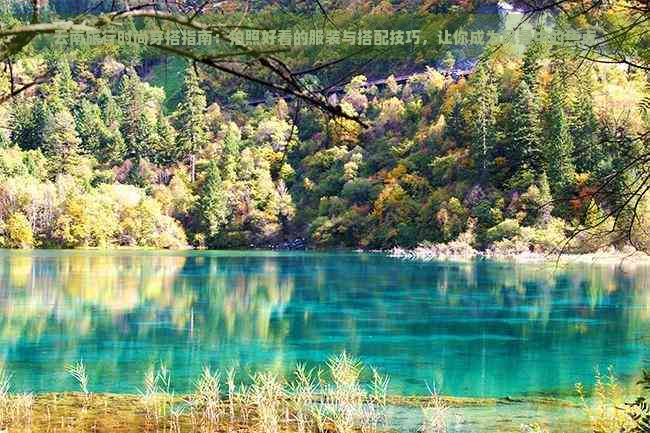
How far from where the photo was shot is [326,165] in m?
55.6

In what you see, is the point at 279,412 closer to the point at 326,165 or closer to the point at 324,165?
the point at 326,165

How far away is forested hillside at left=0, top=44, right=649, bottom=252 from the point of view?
135 feet

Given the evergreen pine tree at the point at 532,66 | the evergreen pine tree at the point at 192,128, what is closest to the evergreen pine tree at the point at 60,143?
the evergreen pine tree at the point at 192,128

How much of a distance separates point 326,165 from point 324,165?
22 cm

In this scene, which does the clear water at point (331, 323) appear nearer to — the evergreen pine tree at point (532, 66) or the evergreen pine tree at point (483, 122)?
the evergreen pine tree at point (483, 122)

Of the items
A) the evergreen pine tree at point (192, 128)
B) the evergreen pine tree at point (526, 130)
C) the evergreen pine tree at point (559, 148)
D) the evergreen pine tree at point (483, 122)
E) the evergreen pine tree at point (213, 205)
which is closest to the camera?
the evergreen pine tree at point (559, 148)

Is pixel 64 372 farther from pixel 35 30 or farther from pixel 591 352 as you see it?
pixel 35 30

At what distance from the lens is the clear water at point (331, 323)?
13.1m

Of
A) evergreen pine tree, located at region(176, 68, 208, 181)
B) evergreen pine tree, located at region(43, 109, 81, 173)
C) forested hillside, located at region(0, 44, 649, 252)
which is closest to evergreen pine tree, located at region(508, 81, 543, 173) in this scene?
forested hillside, located at region(0, 44, 649, 252)

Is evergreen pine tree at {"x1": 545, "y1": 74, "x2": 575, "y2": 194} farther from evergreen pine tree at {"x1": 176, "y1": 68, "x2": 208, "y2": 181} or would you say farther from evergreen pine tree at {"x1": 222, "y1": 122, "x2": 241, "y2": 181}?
evergreen pine tree at {"x1": 176, "y1": 68, "x2": 208, "y2": 181}

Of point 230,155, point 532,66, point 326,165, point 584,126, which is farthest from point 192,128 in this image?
point 584,126

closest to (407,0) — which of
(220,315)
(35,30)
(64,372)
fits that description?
(220,315)

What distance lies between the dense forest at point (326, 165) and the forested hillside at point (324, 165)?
0.10m

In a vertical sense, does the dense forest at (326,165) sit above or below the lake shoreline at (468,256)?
above
